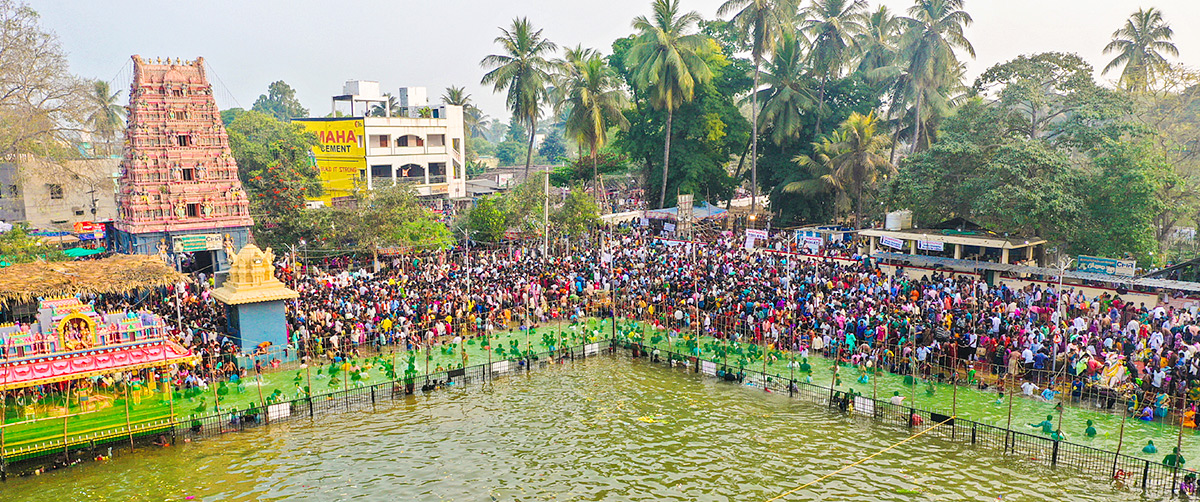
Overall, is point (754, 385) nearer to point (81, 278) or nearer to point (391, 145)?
point (81, 278)

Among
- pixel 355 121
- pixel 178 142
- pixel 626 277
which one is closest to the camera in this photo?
pixel 626 277

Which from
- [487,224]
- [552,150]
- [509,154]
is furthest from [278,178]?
[552,150]

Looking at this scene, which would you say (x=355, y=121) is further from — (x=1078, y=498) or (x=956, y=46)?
(x=1078, y=498)

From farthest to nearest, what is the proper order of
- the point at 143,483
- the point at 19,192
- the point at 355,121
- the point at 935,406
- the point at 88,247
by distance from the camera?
the point at 355,121 < the point at 19,192 < the point at 88,247 < the point at 935,406 < the point at 143,483

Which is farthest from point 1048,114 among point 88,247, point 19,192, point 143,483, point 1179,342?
point 19,192

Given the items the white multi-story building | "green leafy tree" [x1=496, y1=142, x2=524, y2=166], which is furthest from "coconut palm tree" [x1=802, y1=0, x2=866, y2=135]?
"green leafy tree" [x1=496, y1=142, x2=524, y2=166]

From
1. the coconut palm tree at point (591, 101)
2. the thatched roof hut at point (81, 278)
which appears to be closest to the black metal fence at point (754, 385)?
the thatched roof hut at point (81, 278)

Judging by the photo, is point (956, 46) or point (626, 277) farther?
point (956, 46)
